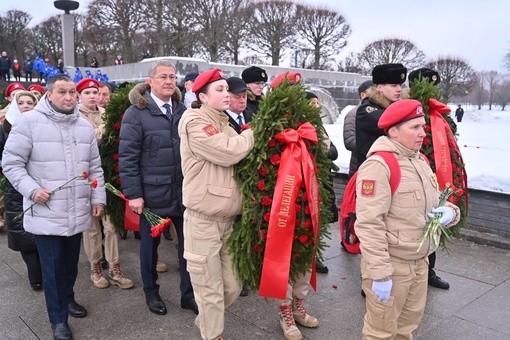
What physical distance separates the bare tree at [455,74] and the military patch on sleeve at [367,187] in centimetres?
4643

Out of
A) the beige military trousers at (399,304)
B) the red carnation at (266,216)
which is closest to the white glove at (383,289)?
the beige military trousers at (399,304)

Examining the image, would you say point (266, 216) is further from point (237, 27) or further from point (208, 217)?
point (237, 27)

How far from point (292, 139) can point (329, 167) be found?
0.60m

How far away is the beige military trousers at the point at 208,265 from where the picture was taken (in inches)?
127

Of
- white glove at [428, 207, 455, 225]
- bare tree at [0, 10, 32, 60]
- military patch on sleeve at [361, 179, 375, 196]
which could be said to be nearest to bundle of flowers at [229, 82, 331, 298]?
military patch on sleeve at [361, 179, 375, 196]

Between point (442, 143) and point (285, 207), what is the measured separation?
6.47ft

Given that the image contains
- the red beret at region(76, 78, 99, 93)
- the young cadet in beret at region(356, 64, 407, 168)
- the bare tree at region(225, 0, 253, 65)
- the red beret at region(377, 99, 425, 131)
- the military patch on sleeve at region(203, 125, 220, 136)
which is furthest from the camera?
the bare tree at region(225, 0, 253, 65)

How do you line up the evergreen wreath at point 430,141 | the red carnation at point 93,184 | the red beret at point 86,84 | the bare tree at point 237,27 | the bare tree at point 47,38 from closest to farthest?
the red carnation at point 93,184 < the evergreen wreath at point 430,141 < the red beret at point 86,84 < the bare tree at point 237,27 < the bare tree at point 47,38

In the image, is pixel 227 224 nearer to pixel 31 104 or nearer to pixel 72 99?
pixel 72 99

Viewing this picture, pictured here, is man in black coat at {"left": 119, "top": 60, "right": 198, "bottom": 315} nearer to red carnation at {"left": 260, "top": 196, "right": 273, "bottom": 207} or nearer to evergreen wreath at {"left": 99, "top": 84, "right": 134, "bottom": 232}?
evergreen wreath at {"left": 99, "top": 84, "right": 134, "bottom": 232}

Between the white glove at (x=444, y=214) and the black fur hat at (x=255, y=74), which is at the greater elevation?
the black fur hat at (x=255, y=74)

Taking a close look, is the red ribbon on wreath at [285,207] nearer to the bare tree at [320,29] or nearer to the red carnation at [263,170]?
the red carnation at [263,170]

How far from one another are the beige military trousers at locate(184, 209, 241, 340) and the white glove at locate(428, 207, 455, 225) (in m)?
1.42

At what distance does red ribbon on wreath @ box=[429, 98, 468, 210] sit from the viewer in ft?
13.9
